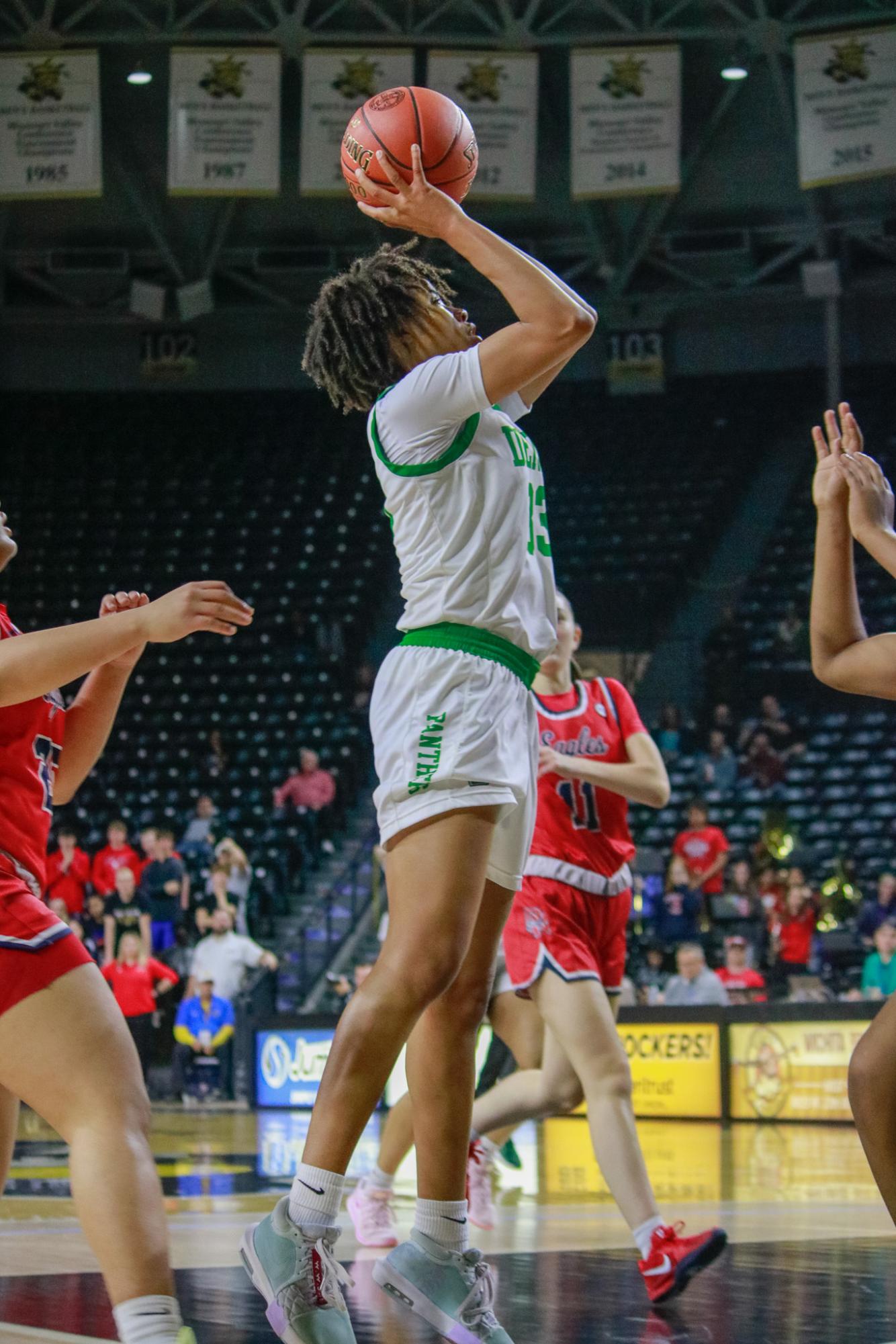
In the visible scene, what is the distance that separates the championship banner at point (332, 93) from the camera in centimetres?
1784

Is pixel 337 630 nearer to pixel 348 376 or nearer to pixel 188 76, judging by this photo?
pixel 188 76

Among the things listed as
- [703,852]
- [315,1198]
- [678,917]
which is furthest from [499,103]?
[315,1198]

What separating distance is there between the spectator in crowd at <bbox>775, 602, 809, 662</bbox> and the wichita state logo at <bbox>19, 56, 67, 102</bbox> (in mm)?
10108

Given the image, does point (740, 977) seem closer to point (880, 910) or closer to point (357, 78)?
point (880, 910)

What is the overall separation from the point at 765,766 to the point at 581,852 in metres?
13.0

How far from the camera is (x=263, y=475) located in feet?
80.8

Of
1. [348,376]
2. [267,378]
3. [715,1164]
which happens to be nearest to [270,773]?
[267,378]

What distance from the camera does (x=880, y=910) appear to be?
14984 millimetres

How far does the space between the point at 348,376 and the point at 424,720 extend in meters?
0.89

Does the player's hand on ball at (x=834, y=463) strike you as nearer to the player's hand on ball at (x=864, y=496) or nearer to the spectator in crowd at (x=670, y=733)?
the player's hand on ball at (x=864, y=496)

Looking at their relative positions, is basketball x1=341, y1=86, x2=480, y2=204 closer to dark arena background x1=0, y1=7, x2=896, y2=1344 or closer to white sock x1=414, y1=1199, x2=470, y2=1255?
white sock x1=414, y1=1199, x2=470, y2=1255

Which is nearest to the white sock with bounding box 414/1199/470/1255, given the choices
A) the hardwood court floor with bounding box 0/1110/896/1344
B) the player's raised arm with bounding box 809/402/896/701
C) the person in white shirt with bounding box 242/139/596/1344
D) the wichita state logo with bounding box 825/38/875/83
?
the person in white shirt with bounding box 242/139/596/1344

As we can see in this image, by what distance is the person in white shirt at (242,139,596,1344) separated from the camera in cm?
358

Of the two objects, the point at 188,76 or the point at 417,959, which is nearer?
the point at 417,959
